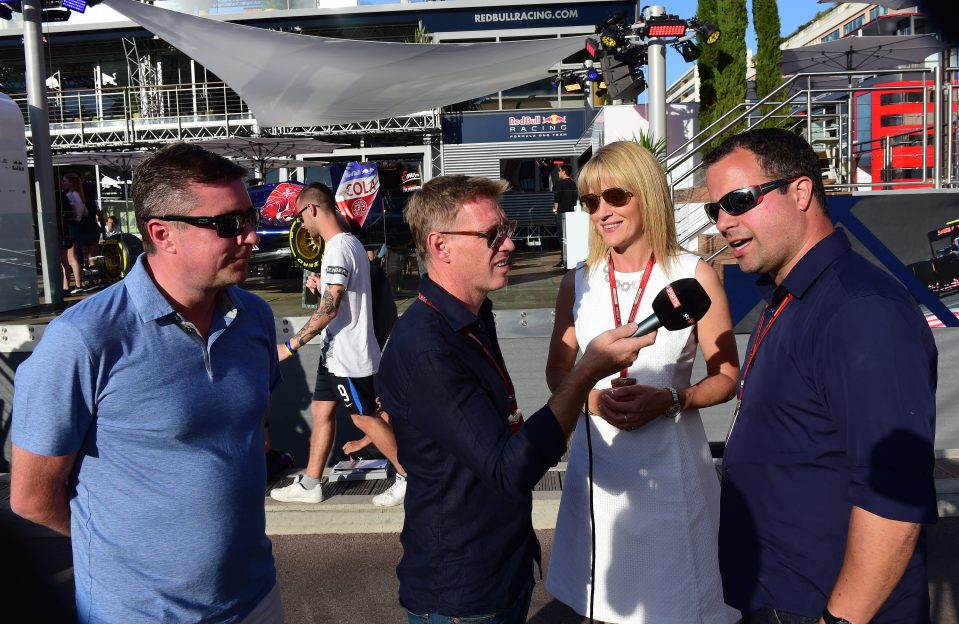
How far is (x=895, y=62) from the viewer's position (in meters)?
18.8

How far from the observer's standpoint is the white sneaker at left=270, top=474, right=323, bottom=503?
218 inches

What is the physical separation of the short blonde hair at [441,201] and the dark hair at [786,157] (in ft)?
2.40

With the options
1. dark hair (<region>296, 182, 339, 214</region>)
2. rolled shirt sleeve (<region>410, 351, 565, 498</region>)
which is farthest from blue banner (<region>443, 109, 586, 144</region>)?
rolled shirt sleeve (<region>410, 351, 565, 498</region>)

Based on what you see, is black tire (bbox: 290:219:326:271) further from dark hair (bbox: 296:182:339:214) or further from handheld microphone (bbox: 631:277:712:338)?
handheld microphone (bbox: 631:277:712:338)

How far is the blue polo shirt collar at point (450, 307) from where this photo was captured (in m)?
2.22

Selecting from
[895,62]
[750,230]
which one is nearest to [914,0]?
[750,230]

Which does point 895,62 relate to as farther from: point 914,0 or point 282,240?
point 914,0

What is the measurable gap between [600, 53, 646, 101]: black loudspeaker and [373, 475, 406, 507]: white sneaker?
37.8 ft

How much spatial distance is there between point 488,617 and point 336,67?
11.2 meters

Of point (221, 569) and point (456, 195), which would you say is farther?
point (456, 195)

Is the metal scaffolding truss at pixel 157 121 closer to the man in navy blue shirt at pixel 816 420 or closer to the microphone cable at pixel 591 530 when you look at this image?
the microphone cable at pixel 591 530

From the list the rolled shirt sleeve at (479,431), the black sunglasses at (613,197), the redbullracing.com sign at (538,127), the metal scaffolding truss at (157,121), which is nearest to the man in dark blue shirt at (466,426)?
the rolled shirt sleeve at (479,431)

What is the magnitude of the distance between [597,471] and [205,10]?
29731 mm

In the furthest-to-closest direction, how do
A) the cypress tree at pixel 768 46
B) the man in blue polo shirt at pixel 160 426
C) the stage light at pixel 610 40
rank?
the cypress tree at pixel 768 46 → the stage light at pixel 610 40 → the man in blue polo shirt at pixel 160 426
